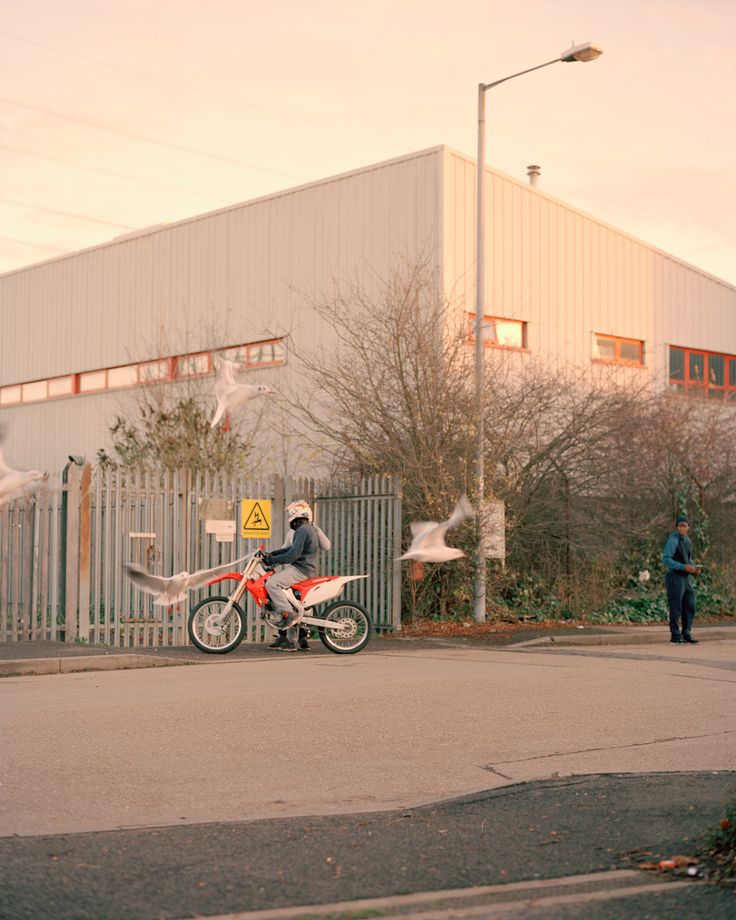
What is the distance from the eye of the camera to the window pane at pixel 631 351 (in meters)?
32.0

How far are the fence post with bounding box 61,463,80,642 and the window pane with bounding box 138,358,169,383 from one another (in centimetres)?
1269

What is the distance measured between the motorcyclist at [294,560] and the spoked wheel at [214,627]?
0.52 metres

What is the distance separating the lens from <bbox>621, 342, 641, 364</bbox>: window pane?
32.0 metres

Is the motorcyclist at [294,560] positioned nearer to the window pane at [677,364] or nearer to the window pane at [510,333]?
the window pane at [510,333]

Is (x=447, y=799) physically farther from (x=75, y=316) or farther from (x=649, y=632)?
(x=75, y=316)

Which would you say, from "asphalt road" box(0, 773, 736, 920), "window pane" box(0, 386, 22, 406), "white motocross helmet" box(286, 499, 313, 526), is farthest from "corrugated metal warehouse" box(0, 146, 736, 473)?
"asphalt road" box(0, 773, 736, 920)

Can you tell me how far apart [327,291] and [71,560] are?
1394 cm

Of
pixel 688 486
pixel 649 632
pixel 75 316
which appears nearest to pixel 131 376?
pixel 75 316

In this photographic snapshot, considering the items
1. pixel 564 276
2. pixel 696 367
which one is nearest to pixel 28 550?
pixel 564 276

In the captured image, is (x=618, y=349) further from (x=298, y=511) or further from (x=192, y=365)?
(x=298, y=511)

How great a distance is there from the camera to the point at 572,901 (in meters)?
4.86

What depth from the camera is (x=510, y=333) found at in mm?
28906

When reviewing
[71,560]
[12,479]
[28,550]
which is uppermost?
[12,479]

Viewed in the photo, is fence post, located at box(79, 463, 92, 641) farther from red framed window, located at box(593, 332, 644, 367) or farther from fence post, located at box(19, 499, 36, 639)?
red framed window, located at box(593, 332, 644, 367)
